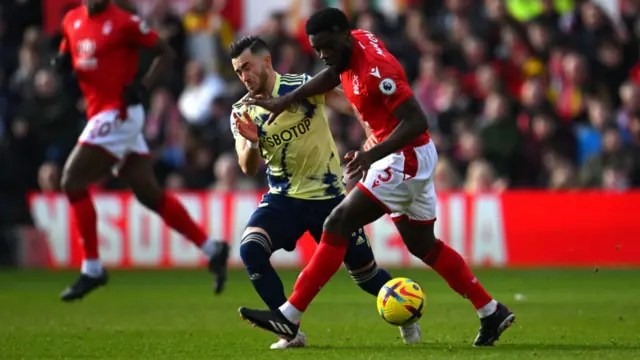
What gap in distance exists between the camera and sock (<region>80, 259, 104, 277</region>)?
11.6 m

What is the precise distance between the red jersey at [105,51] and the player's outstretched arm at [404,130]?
4.47m

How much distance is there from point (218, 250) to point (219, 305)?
1.89ft

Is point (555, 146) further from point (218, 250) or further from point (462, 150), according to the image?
point (218, 250)

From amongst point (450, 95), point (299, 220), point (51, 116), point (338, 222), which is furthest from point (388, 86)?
point (51, 116)

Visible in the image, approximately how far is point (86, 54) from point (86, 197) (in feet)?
4.37

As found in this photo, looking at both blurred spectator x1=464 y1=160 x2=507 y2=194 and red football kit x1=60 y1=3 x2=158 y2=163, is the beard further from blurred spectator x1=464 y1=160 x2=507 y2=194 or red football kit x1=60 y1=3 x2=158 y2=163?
blurred spectator x1=464 y1=160 x2=507 y2=194

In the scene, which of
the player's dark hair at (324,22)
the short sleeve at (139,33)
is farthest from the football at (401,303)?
the short sleeve at (139,33)

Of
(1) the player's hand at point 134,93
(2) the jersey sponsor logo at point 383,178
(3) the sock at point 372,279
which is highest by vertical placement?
(2) the jersey sponsor logo at point 383,178

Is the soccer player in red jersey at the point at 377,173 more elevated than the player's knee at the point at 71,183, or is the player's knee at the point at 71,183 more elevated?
the soccer player in red jersey at the point at 377,173

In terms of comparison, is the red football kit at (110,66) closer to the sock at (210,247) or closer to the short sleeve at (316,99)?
the sock at (210,247)

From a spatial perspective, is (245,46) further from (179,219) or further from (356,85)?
(179,219)

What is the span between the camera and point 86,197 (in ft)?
38.5

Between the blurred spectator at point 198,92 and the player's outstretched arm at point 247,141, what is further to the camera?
the blurred spectator at point 198,92

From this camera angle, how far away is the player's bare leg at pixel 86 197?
38.0 ft
